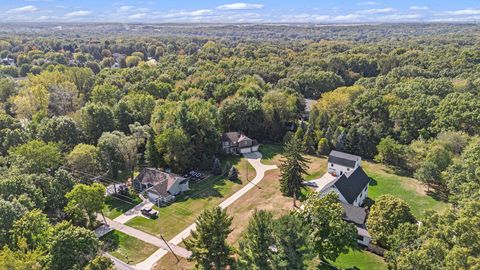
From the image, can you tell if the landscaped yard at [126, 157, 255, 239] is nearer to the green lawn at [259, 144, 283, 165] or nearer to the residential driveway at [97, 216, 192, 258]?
the residential driveway at [97, 216, 192, 258]

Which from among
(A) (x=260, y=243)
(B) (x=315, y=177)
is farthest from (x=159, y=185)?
(B) (x=315, y=177)

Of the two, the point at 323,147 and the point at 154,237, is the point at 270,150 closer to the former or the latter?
the point at 323,147

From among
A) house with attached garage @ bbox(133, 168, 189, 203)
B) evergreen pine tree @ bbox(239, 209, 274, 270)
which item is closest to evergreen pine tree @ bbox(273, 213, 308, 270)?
evergreen pine tree @ bbox(239, 209, 274, 270)

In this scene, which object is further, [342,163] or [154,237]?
[342,163]

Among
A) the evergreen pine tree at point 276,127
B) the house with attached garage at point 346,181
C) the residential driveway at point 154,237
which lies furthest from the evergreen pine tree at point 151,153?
the evergreen pine tree at point 276,127

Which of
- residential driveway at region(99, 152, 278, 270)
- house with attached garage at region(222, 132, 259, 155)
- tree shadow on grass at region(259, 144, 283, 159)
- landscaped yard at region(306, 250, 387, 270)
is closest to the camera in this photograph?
landscaped yard at region(306, 250, 387, 270)

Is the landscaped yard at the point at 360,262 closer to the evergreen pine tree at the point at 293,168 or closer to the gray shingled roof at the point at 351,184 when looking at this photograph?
the gray shingled roof at the point at 351,184
